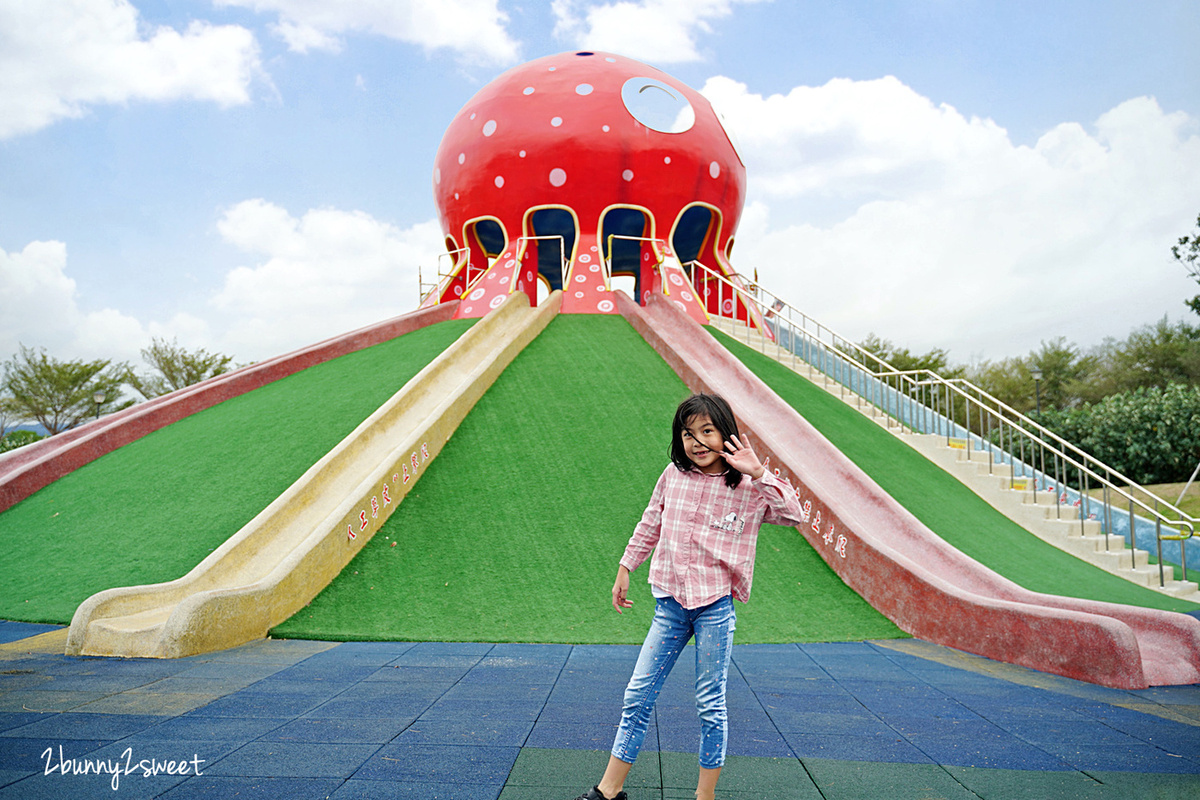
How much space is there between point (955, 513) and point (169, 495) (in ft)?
32.0

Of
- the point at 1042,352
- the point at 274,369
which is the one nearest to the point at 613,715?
the point at 274,369

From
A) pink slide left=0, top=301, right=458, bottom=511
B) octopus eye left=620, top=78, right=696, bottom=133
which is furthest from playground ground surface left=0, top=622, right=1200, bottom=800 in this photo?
octopus eye left=620, top=78, right=696, bottom=133

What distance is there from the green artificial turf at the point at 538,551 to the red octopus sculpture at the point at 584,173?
580cm

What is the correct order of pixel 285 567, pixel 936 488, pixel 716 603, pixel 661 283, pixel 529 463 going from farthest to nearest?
1. pixel 661 283
2. pixel 936 488
3. pixel 529 463
4. pixel 285 567
5. pixel 716 603

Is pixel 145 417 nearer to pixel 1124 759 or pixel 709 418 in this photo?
pixel 709 418

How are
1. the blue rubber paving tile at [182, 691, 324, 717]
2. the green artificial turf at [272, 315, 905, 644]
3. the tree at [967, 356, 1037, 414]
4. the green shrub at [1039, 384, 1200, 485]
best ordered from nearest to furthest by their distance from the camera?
the blue rubber paving tile at [182, 691, 324, 717] < the green artificial turf at [272, 315, 905, 644] < the green shrub at [1039, 384, 1200, 485] < the tree at [967, 356, 1037, 414]

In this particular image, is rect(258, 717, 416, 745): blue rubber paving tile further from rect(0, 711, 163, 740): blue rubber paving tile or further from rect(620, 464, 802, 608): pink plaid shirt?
rect(620, 464, 802, 608): pink plaid shirt

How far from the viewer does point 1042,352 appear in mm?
46969

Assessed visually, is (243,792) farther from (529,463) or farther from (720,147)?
(720,147)

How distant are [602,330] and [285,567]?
9045mm

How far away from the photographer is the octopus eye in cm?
1584

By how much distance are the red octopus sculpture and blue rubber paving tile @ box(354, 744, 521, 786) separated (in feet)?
40.7

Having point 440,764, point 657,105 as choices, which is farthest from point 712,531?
point 657,105

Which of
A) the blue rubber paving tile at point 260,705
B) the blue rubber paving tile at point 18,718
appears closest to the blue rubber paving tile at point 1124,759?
the blue rubber paving tile at point 260,705
